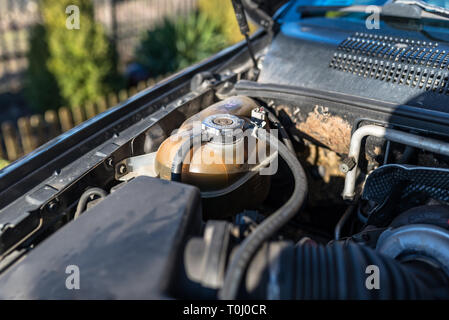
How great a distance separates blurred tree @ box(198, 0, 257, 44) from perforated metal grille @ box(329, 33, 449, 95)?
184 inches

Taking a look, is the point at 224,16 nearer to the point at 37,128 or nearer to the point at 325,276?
the point at 37,128

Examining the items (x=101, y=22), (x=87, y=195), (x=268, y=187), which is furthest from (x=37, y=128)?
(x=268, y=187)

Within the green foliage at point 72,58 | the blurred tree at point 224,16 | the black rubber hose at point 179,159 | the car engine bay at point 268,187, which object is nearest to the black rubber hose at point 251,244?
the car engine bay at point 268,187

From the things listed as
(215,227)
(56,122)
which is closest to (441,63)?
(215,227)

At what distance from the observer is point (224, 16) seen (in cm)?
670

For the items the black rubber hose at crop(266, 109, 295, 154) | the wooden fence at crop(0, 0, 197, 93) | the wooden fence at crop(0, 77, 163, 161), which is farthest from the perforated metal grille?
the wooden fence at crop(0, 0, 197, 93)

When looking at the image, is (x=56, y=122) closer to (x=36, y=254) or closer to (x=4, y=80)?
(x=4, y=80)

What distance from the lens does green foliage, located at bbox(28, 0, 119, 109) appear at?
460cm

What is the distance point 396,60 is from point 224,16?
5.48 meters

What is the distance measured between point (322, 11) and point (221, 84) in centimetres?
74

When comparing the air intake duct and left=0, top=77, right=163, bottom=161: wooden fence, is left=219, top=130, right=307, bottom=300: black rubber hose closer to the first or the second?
the air intake duct

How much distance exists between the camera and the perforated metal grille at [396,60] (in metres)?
1.56

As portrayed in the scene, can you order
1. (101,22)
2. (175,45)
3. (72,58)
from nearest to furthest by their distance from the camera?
(72,58) < (175,45) < (101,22)

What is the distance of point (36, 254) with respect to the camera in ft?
3.32
